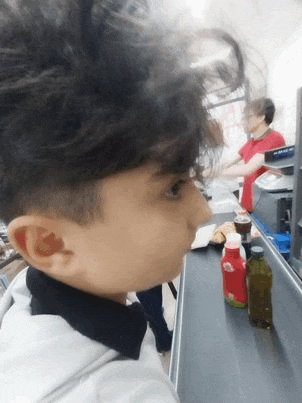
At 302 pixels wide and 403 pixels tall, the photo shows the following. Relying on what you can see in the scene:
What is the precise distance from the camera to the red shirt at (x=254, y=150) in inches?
69.2

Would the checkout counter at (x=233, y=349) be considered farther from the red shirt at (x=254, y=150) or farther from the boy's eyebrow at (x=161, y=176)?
the red shirt at (x=254, y=150)

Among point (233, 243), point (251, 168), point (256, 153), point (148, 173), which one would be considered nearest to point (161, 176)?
point (148, 173)

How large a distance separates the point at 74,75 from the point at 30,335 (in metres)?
0.34

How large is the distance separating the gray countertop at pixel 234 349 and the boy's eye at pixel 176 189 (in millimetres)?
505

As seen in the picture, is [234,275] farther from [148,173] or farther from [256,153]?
[256,153]

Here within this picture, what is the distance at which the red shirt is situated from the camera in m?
1.76

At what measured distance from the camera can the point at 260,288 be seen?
2.26ft

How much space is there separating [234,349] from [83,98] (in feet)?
2.35

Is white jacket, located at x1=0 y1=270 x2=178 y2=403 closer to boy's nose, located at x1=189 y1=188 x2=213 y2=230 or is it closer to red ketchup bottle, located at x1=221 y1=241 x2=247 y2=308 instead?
boy's nose, located at x1=189 y1=188 x2=213 y2=230

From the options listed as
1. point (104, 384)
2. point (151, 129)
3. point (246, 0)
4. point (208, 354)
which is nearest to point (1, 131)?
point (151, 129)

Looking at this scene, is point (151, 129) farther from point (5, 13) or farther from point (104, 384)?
point (104, 384)

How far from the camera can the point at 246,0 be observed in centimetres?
42

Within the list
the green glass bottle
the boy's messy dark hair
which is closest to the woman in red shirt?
the green glass bottle

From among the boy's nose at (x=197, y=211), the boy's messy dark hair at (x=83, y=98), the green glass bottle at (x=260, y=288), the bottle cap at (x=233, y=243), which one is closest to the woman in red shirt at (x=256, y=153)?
the bottle cap at (x=233, y=243)
